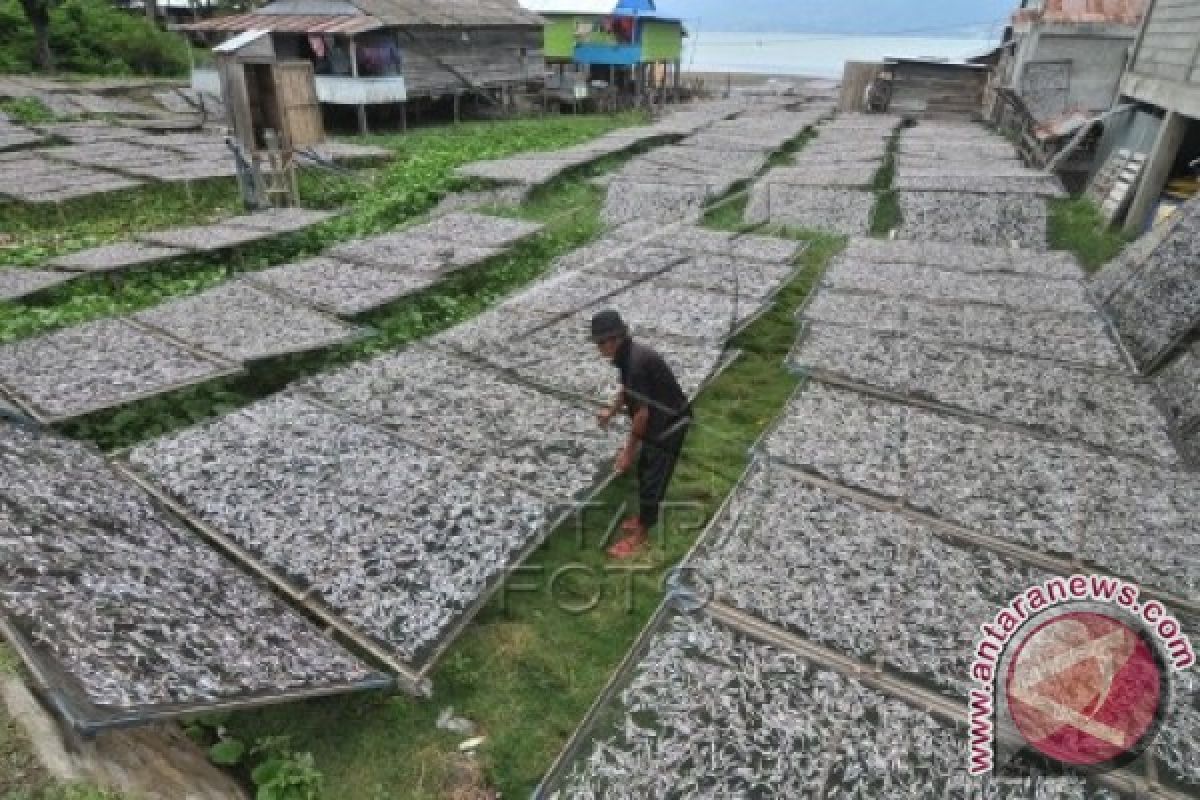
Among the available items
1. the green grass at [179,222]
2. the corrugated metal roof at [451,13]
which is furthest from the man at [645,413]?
the corrugated metal roof at [451,13]

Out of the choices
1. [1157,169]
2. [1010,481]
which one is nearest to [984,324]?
[1010,481]

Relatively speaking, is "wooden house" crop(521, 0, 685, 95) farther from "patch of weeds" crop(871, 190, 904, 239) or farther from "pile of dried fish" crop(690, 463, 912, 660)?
"pile of dried fish" crop(690, 463, 912, 660)

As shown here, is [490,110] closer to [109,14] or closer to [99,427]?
[109,14]

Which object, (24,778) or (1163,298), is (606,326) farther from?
(1163,298)

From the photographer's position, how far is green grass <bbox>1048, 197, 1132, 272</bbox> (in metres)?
12.3

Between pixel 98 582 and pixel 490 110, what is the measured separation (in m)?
31.9

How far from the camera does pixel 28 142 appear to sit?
61.4ft

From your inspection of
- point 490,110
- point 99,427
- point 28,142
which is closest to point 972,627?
point 99,427


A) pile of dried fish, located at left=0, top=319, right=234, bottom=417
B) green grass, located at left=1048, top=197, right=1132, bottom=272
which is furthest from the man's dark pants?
green grass, located at left=1048, top=197, right=1132, bottom=272

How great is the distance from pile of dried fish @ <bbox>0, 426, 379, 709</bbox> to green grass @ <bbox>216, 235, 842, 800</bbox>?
505 millimetres

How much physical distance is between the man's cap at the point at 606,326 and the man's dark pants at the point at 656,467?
97 centimetres

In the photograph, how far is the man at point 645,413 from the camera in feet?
17.3

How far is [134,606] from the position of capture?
3.85m

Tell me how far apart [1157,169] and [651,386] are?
42.9ft
